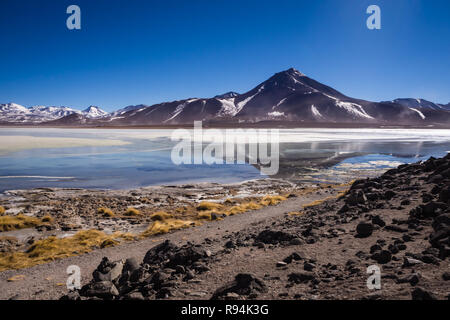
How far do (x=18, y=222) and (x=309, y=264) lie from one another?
8985 mm

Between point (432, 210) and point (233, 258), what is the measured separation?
4166 mm

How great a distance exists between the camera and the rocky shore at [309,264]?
156 inches

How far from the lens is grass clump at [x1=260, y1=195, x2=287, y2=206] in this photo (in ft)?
38.9

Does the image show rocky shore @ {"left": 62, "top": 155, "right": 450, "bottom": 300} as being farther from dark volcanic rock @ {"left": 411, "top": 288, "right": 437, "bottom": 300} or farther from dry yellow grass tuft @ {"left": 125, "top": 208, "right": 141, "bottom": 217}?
dry yellow grass tuft @ {"left": 125, "top": 208, "right": 141, "bottom": 217}

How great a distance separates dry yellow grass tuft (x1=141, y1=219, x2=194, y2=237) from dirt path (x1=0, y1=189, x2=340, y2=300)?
0.28 metres

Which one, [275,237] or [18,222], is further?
[18,222]

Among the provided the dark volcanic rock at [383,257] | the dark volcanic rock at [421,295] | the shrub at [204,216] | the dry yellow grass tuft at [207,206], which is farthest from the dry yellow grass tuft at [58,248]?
the dark volcanic rock at [421,295]

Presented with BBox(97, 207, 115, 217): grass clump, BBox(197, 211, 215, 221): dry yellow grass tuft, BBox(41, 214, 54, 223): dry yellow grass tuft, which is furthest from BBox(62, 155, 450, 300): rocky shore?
BBox(41, 214, 54, 223): dry yellow grass tuft

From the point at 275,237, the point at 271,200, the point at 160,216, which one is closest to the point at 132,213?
the point at 160,216

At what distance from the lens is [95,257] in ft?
23.4

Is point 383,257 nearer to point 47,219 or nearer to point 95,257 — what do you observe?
point 95,257

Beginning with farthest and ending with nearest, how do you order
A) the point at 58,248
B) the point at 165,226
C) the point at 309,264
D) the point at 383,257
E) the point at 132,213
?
the point at 132,213
the point at 165,226
the point at 58,248
the point at 309,264
the point at 383,257
